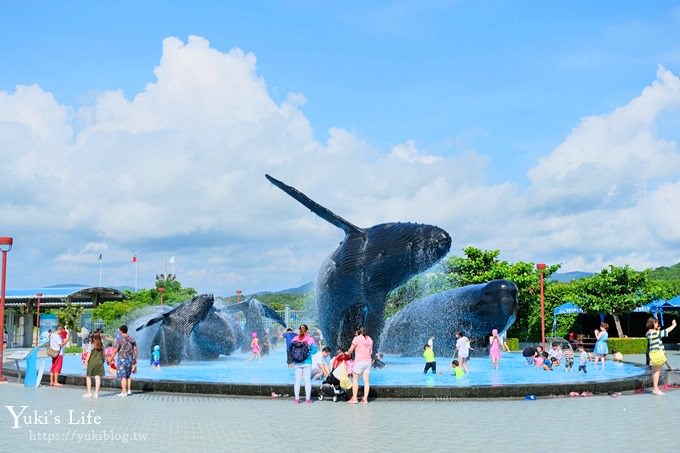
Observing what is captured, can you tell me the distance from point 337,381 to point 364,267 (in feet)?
19.7

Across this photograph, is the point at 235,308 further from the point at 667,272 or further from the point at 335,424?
the point at 667,272

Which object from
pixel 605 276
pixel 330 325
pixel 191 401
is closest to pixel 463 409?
pixel 191 401

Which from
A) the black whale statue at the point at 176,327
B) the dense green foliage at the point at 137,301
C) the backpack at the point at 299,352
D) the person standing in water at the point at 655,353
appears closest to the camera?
the backpack at the point at 299,352

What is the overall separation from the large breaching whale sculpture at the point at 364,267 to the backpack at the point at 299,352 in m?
5.90

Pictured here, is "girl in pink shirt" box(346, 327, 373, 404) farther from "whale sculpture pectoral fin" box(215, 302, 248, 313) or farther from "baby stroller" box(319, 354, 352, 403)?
"whale sculpture pectoral fin" box(215, 302, 248, 313)

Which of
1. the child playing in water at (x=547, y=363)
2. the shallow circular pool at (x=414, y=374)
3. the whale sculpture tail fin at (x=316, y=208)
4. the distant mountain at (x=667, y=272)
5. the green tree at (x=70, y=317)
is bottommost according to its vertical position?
the shallow circular pool at (x=414, y=374)

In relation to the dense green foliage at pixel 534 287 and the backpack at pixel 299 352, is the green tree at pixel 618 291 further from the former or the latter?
the backpack at pixel 299 352

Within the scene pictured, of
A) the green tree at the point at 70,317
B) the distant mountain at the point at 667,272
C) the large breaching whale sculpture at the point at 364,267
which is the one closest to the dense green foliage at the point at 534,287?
the large breaching whale sculpture at the point at 364,267

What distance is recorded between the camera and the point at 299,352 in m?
15.4

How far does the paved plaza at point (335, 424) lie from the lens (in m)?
10.2

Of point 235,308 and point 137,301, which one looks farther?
point 137,301

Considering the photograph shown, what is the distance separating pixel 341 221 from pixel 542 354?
8056 millimetres

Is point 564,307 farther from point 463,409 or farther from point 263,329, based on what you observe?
point 463,409

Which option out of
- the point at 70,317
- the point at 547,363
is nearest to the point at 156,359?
the point at 547,363
